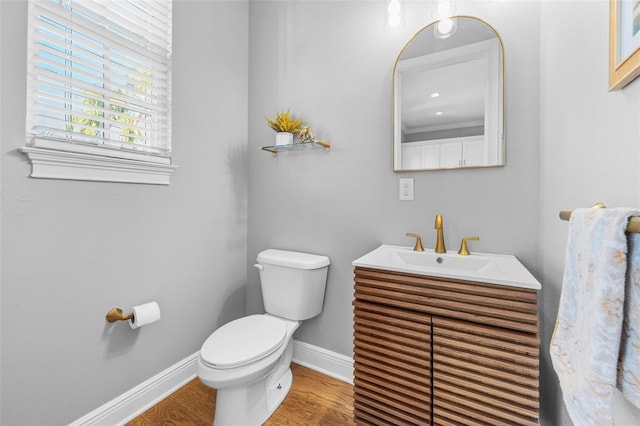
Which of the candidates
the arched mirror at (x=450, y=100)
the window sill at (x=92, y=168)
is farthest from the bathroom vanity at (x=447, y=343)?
the window sill at (x=92, y=168)

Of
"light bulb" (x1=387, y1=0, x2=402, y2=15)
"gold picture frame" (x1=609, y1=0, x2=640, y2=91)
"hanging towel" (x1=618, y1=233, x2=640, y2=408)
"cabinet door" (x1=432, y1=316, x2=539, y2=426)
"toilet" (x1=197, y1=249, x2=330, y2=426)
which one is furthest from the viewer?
"light bulb" (x1=387, y1=0, x2=402, y2=15)

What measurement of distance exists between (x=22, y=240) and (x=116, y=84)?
2.61ft

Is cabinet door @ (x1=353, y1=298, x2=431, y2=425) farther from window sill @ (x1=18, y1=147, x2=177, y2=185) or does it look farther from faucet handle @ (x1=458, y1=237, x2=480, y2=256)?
window sill @ (x1=18, y1=147, x2=177, y2=185)

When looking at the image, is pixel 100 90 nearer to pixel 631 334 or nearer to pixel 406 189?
pixel 406 189

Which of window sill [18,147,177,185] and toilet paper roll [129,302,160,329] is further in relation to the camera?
toilet paper roll [129,302,160,329]

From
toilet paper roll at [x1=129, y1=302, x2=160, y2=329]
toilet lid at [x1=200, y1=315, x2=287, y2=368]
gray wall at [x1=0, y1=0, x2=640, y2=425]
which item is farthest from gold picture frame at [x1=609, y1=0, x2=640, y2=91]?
toilet paper roll at [x1=129, y1=302, x2=160, y2=329]

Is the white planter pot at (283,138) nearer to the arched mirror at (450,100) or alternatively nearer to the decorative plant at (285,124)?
the decorative plant at (285,124)

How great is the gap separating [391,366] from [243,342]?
70cm

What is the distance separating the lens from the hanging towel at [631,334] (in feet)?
1.58

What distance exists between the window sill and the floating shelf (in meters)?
0.63

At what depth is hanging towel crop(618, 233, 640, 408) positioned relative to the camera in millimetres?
480

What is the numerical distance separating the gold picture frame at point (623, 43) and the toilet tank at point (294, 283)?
138 centimetres

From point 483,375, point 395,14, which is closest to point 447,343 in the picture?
point 483,375

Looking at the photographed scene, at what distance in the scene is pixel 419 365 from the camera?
1.10 metres
